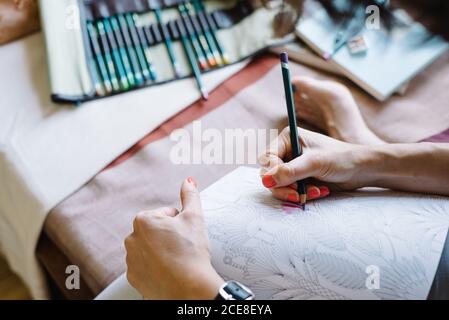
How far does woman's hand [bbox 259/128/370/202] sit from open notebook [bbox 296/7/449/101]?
0.21 metres

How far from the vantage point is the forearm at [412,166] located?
573mm

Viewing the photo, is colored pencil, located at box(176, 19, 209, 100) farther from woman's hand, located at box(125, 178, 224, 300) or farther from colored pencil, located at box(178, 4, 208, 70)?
woman's hand, located at box(125, 178, 224, 300)

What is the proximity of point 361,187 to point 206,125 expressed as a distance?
25 centimetres

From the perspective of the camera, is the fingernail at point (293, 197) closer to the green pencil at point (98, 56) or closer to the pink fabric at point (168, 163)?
the pink fabric at point (168, 163)

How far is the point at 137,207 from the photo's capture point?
642 millimetres

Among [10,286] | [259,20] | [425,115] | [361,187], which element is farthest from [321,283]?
[10,286]

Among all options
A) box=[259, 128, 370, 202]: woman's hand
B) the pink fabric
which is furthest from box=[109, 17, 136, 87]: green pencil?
box=[259, 128, 370, 202]: woman's hand

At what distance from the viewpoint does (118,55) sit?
77 centimetres

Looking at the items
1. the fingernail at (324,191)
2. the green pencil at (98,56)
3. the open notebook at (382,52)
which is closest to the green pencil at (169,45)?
the green pencil at (98,56)

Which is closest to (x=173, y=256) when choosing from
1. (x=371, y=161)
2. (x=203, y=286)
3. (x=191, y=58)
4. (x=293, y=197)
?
(x=203, y=286)

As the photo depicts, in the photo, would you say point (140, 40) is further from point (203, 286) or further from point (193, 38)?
point (203, 286)

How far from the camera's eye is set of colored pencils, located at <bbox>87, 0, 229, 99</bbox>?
2.48ft
